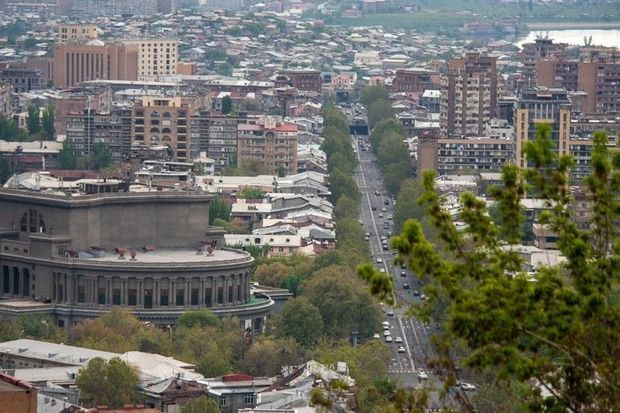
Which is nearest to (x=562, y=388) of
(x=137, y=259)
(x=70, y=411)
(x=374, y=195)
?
(x=70, y=411)

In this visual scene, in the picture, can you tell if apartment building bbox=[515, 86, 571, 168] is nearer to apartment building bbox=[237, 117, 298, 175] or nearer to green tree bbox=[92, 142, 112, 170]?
apartment building bbox=[237, 117, 298, 175]

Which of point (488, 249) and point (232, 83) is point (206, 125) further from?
point (488, 249)

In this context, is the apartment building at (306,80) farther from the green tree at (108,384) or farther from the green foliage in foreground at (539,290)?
the green foliage in foreground at (539,290)

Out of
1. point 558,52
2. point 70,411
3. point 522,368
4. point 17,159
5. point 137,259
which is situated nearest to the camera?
point 522,368

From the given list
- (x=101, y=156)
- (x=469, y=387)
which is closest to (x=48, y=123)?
(x=101, y=156)

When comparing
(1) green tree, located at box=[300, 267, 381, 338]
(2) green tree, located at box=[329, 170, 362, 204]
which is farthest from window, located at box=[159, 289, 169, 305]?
(2) green tree, located at box=[329, 170, 362, 204]

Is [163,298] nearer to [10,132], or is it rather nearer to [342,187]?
[342,187]

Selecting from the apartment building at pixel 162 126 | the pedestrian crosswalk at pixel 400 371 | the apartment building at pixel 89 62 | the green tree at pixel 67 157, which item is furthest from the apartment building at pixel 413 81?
the pedestrian crosswalk at pixel 400 371
